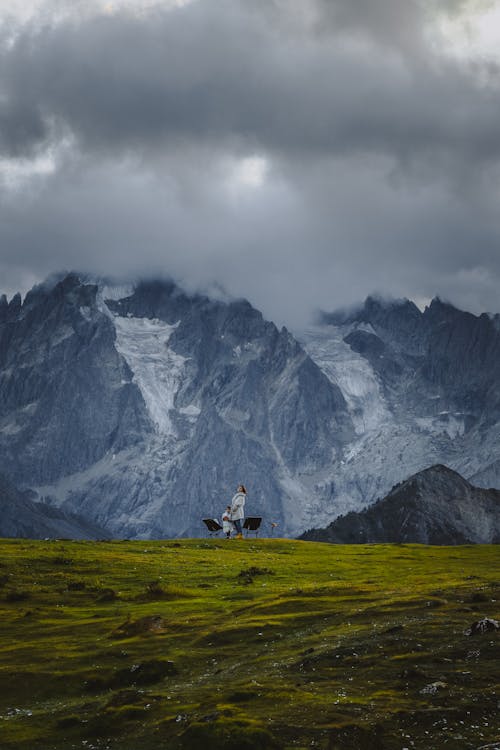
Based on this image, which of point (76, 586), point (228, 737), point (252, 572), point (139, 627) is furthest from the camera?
point (252, 572)

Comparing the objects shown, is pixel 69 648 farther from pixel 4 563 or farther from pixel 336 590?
pixel 4 563

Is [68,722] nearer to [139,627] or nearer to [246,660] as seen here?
[246,660]

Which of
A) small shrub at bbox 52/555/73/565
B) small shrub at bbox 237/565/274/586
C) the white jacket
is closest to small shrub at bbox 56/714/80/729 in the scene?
small shrub at bbox 237/565/274/586

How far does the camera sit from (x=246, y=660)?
37.8m

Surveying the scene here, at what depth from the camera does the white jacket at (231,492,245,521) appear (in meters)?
97.7

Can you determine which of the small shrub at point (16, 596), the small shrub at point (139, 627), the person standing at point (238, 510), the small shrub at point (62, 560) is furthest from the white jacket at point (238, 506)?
the small shrub at point (139, 627)

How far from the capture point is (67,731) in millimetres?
29688

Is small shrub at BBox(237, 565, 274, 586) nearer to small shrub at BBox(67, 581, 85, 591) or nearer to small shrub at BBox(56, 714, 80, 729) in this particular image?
small shrub at BBox(67, 581, 85, 591)

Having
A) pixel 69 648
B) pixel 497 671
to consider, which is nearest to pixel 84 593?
pixel 69 648

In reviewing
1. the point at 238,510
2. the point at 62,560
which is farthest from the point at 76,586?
the point at 238,510

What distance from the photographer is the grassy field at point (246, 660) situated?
27547mm

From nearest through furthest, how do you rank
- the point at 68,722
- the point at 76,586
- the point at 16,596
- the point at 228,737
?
the point at 228,737, the point at 68,722, the point at 16,596, the point at 76,586

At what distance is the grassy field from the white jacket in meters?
28.2

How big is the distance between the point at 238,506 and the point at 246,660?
202 feet
